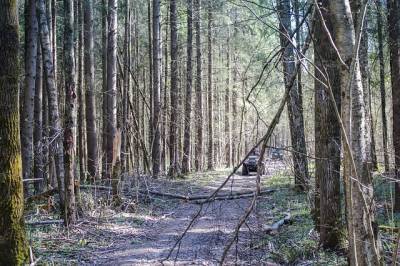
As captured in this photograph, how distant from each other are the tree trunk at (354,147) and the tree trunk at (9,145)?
13.9ft

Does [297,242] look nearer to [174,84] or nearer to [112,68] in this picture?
[112,68]

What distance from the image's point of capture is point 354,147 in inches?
112

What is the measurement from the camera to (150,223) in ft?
34.1

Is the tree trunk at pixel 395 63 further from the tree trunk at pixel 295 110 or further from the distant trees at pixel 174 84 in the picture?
the distant trees at pixel 174 84

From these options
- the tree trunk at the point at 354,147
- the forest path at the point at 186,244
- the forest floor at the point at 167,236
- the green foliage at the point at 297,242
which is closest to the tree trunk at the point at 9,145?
the forest floor at the point at 167,236

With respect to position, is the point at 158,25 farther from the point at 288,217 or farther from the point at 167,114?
the point at 288,217

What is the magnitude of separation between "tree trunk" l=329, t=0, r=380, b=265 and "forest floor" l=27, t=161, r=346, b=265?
6.28ft

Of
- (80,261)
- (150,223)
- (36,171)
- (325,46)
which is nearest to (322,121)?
(325,46)

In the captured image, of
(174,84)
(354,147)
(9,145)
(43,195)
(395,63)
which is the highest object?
(174,84)

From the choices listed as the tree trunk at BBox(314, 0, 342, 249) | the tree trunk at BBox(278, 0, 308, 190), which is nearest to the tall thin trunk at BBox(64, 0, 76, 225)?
the tree trunk at BBox(278, 0, 308, 190)

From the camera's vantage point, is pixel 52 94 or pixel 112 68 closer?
pixel 52 94

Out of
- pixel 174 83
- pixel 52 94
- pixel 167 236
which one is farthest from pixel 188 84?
pixel 167 236

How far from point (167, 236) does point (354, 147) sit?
6.68 metres

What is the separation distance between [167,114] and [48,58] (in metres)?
12.7
